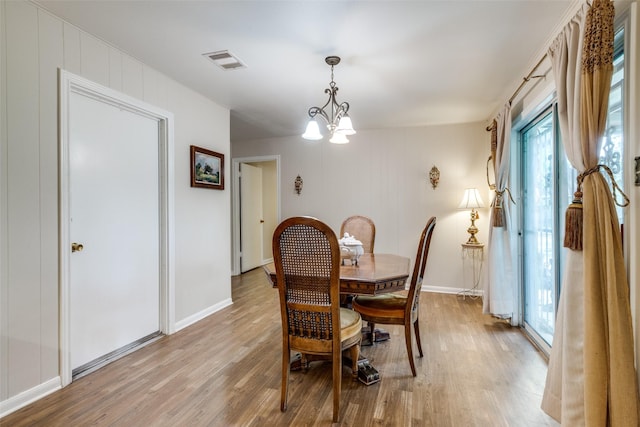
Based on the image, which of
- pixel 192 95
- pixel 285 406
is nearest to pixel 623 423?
pixel 285 406

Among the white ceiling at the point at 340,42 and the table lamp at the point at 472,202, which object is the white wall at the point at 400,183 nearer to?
the table lamp at the point at 472,202

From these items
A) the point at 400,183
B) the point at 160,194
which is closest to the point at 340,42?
the point at 160,194

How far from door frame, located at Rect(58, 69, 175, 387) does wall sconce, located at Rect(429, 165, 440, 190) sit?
3353mm

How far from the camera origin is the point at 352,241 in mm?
2523

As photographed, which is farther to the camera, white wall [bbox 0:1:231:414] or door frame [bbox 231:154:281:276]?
door frame [bbox 231:154:281:276]

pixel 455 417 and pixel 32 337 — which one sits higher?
pixel 32 337

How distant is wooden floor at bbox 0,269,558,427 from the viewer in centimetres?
178

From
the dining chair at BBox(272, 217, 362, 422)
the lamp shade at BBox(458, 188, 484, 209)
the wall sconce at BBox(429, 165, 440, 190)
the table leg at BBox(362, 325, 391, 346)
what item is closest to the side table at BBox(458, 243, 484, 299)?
the lamp shade at BBox(458, 188, 484, 209)

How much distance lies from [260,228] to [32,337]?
4547mm

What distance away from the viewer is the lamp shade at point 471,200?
13.3 feet

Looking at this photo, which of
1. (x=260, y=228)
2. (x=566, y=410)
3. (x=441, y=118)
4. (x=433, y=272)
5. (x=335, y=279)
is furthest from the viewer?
(x=260, y=228)

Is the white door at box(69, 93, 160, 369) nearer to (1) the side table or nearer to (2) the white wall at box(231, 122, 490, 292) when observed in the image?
(2) the white wall at box(231, 122, 490, 292)

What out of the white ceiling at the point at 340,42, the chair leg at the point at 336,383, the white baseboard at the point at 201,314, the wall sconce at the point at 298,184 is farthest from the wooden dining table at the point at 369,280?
the wall sconce at the point at 298,184

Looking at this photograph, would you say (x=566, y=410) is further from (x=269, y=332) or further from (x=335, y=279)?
(x=269, y=332)
